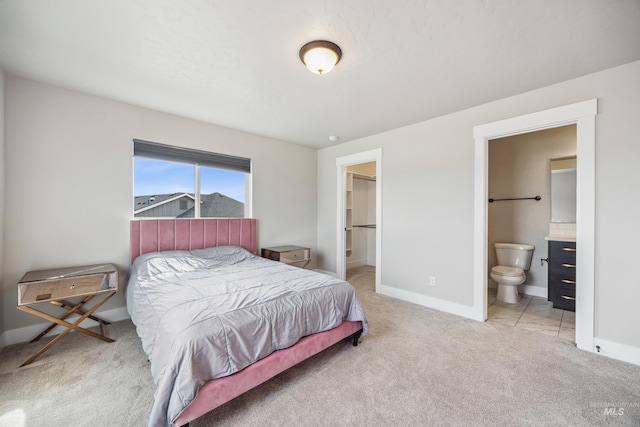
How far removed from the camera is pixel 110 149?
2803 mm

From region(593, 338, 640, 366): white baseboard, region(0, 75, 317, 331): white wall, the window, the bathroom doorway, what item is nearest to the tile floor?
the bathroom doorway

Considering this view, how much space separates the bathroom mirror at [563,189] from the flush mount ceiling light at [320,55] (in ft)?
11.8

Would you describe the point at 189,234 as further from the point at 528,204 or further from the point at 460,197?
the point at 528,204

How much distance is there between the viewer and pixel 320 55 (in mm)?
1861

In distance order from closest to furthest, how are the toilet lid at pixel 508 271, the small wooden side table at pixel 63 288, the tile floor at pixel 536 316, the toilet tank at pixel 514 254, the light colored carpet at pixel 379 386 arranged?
the light colored carpet at pixel 379 386 → the small wooden side table at pixel 63 288 → the tile floor at pixel 536 316 → the toilet lid at pixel 508 271 → the toilet tank at pixel 514 254

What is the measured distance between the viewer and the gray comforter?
54.4 inches

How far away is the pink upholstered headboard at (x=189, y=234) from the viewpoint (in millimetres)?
2916

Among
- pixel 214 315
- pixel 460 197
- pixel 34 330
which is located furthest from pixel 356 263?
pixel 34 330

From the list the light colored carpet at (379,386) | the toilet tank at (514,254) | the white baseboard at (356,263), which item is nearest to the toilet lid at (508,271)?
the toilet tank at (514,254)

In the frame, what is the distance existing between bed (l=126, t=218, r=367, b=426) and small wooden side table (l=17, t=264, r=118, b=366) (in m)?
0.27

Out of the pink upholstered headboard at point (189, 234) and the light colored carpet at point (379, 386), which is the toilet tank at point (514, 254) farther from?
the pink upholstered headboard at point (189, 234)

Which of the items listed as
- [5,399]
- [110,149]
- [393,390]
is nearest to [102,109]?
[110,149]

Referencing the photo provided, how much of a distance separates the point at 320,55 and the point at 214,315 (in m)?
1.95

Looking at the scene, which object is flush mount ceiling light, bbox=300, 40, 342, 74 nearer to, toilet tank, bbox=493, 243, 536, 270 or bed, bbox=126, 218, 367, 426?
bed, bbox=126, 218, 367, 426
